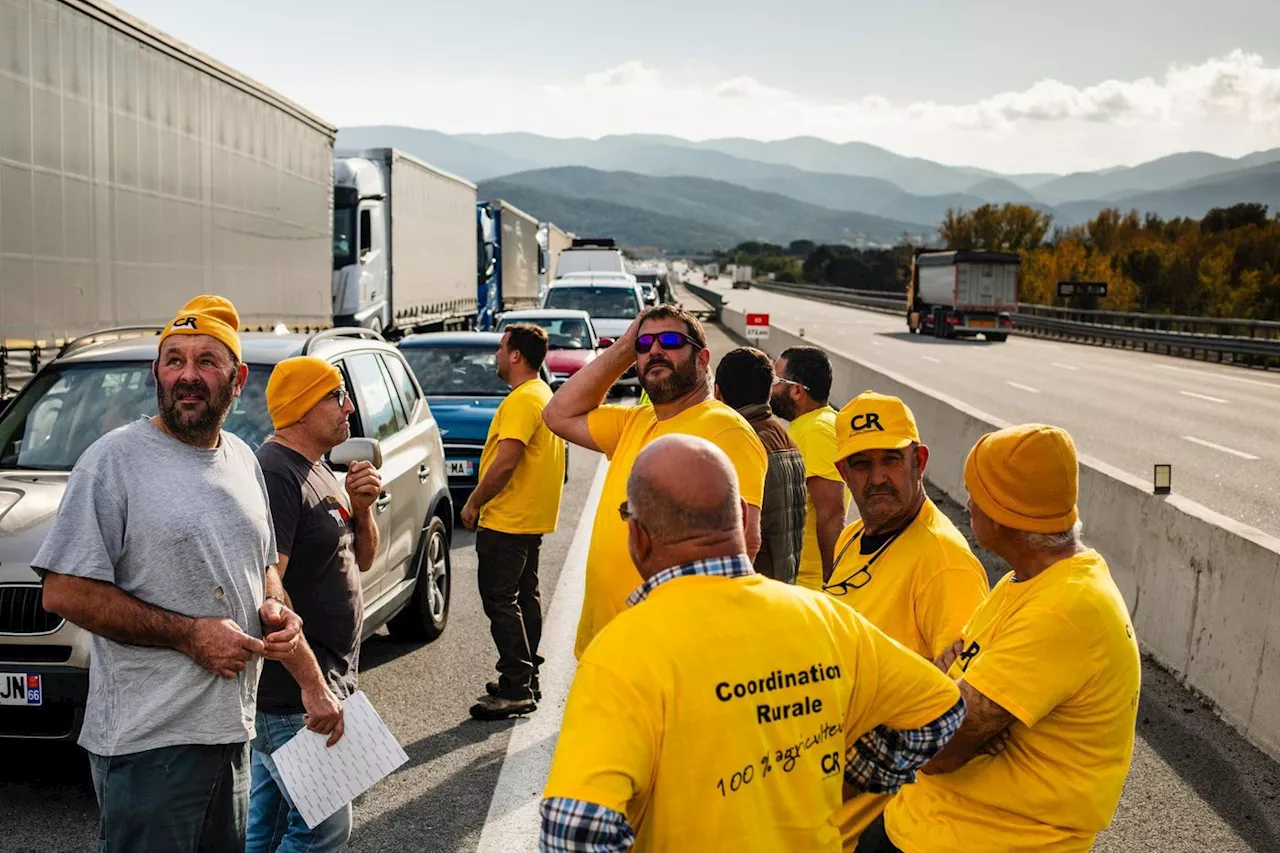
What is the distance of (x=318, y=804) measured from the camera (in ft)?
12.5

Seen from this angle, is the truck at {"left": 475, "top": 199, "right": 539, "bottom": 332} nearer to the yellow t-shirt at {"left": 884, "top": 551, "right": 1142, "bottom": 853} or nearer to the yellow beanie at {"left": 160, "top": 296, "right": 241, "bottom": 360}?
the yellow beanie at {"left": 160, "top": 296, "right": 241, "bottom": 360}

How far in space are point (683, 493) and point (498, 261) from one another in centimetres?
4236

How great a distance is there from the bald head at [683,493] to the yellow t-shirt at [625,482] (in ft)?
5.15

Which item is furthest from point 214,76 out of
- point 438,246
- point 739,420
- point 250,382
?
point 438,246

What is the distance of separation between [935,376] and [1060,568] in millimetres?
28412

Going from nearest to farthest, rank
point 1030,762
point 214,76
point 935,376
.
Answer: point 1030,762
point 214,76
point 935,376

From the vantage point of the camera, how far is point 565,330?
20.8 m

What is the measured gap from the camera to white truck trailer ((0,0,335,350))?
9.55 meters

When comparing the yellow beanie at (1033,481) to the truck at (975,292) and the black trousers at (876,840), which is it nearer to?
the black trousers at (876,840)

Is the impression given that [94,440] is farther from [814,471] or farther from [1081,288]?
[1081,288]

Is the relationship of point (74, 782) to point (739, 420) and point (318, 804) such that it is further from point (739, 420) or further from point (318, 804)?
point (739, 420)

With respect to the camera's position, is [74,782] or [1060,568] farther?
[74,782]

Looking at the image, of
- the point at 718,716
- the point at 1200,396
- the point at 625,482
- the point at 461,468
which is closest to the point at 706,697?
the point at 718,716

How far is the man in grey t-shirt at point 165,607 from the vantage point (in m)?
3.15
